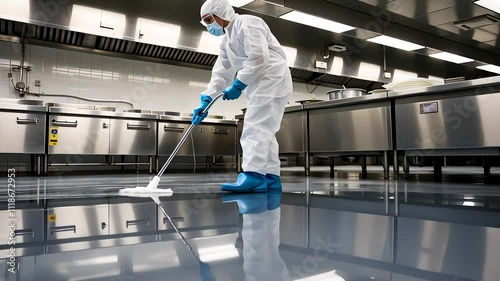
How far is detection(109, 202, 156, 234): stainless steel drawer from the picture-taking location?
83cm

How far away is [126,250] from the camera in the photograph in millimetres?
622

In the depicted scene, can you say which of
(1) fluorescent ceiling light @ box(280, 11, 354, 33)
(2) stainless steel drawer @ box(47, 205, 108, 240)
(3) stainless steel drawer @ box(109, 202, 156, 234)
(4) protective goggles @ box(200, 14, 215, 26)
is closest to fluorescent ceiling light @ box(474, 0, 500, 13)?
(1) fluorescent ceiling light @ box(280, 11, 354, 33)

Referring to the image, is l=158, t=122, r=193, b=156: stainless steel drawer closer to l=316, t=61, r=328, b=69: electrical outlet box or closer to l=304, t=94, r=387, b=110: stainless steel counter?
l=304, t=94, r=387, b=110: stainless steel counter

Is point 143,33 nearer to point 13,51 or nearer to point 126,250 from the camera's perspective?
point 13,51

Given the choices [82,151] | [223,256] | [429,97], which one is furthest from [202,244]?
[82,151]

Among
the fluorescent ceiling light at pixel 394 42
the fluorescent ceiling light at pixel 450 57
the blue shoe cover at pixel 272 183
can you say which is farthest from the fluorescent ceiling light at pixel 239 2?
the fluorescent ceiling light at pixel 450 57

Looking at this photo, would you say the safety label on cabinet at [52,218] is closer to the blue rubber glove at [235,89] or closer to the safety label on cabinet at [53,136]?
the blue rubber glove at [235,89]

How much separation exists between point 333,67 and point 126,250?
6.44 m

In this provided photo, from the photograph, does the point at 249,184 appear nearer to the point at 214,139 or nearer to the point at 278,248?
the point at 278,248

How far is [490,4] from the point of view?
4.81m

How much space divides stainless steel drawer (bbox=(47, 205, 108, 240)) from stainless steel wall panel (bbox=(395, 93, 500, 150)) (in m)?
2.44

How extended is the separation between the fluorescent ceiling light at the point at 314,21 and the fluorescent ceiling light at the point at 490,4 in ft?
5.61

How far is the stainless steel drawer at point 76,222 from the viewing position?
30.9 inches

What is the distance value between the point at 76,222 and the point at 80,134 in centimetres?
344
